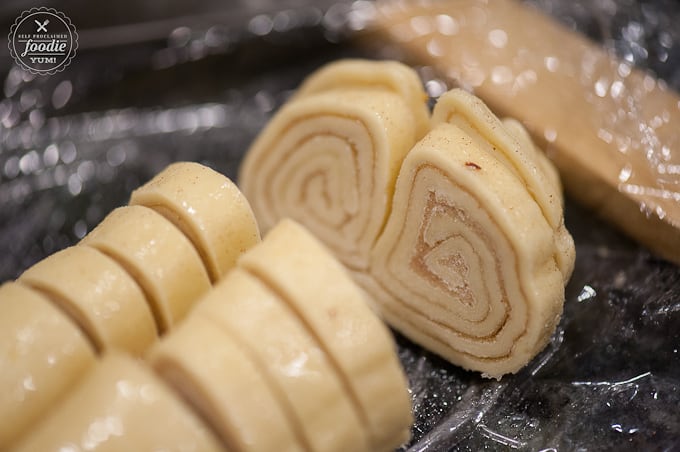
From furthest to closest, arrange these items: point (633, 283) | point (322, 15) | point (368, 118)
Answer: point (322, 15), point (633, 283), point (368, 118)

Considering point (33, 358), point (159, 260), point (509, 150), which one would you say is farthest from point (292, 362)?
point (509, 150)

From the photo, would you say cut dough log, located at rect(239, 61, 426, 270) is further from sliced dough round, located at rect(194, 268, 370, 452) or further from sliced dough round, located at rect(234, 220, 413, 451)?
sliced dough round, located at rect(194, 268, 370, 452)

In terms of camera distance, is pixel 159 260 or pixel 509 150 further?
pixel 509 150

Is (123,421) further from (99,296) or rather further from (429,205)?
(429,205)

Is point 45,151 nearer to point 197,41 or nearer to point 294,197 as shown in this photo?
point 197,41

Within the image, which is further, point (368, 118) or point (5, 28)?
point (5, 28)

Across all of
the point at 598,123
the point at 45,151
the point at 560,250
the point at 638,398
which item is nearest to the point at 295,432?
the point at 560,250

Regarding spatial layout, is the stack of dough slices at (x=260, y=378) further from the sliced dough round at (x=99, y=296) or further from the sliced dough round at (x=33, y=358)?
the sliced dough round at (x=99, y=296)

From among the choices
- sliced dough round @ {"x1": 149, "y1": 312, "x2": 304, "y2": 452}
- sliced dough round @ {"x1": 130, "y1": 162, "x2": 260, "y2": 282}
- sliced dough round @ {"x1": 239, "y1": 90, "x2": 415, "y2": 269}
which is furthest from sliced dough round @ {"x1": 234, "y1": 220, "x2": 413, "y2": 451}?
sliced dough round @ {"x1": 239, "y1": 90, "x2": 415, "y2": 269}
